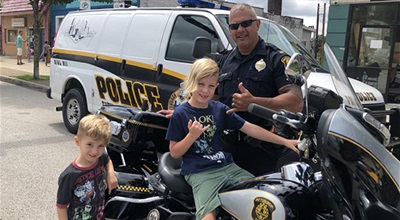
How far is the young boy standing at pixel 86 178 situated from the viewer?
8.32ft

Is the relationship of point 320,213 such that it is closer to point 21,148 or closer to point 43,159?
point 43,159

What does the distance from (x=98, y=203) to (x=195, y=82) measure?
43.2 inches

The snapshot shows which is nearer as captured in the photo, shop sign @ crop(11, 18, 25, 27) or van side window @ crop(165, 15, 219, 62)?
van side window @ crop(165, 15, 219, 62)

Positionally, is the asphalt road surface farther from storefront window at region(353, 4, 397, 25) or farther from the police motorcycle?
storefront window at region(353, 4, 397, 25)

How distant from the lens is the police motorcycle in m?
1.53

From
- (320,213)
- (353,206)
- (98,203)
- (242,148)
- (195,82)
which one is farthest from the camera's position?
(242,148)

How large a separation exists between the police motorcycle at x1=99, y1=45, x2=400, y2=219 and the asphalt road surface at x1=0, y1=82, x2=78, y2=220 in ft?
5.83

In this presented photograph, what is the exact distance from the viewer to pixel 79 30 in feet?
24.4

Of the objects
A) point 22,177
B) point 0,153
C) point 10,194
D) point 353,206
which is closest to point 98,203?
point 353,206

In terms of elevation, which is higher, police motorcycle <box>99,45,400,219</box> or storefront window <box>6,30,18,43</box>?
storefront window <box>6,30,18,43</box>

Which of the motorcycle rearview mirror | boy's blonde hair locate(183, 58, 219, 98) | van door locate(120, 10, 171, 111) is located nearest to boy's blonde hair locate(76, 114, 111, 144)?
boy's blonde hair locate(183, 58, 219, 98)

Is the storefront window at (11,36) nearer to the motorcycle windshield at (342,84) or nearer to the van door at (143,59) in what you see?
the van door at (143,59)

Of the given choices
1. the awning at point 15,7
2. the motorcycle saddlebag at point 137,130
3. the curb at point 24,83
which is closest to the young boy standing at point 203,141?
the motorcycle saddlebag at point 137,130

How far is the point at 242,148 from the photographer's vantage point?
299 centimetres
